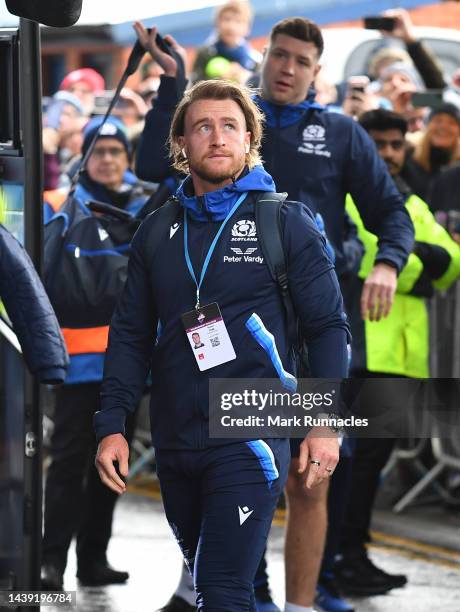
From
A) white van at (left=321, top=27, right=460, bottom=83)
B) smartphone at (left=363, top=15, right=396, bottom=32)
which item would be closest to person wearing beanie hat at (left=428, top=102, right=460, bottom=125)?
smartphone at (left=363, top=15, right=396, bottom=32)

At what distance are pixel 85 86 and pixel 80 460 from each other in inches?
268

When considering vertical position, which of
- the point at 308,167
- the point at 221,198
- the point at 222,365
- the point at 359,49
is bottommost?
the point at 222,365

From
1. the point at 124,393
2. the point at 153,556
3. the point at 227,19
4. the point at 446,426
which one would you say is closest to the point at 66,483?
the point at 153,556

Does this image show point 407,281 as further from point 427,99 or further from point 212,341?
point 212,341

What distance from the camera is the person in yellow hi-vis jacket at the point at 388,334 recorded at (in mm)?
7703

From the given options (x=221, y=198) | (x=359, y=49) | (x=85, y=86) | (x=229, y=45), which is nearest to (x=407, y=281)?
(x=221, y=198)

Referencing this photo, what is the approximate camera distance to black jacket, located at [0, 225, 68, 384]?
5438 mm

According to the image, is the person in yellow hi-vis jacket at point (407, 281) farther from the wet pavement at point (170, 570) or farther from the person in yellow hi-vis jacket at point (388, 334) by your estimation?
the wet pavement at point (170, 570)

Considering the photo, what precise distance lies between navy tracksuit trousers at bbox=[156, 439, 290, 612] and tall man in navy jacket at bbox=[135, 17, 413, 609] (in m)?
1.39

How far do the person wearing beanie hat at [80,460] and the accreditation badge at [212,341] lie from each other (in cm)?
236

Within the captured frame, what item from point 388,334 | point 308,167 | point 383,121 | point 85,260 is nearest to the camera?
point 308,167

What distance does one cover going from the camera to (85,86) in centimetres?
1387

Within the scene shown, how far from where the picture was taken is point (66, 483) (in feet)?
24.9

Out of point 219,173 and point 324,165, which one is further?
point 324,165
